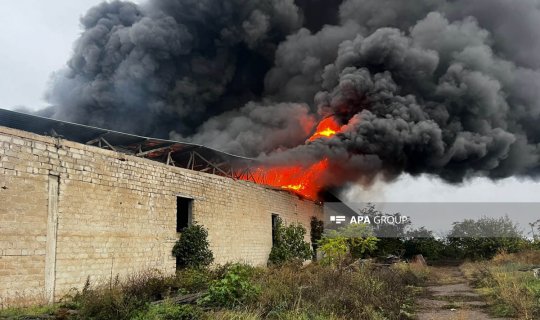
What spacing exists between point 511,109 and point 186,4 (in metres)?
17.7

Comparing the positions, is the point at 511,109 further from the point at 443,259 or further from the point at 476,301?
the point at 476,301

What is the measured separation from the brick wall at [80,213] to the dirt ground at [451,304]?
6756 mm

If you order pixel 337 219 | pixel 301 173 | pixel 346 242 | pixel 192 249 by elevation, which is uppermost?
A: pixel 301 173

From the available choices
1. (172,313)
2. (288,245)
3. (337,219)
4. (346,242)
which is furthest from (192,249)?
(337,219)

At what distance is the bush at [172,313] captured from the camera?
633 centimetres

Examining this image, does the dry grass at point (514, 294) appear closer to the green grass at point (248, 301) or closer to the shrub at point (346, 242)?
the green grass at point (248, 301)

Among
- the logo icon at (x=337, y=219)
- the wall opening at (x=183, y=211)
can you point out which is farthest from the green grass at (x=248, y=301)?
the logo icon at (x=337, y=219)

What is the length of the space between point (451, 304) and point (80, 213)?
8626 mm

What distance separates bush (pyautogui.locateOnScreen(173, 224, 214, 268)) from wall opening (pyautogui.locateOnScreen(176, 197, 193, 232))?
0.66 m

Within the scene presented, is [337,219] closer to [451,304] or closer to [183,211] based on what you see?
[183,211]

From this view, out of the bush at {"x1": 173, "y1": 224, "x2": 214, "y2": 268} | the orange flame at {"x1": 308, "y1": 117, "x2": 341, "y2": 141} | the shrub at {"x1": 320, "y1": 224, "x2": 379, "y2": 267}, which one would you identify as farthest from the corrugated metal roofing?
the shrub at {"x1": 320, "y1": 224, "x2": 379, "y2": 267}

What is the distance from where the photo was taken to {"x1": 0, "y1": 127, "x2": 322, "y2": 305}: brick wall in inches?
321

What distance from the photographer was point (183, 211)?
14.2m

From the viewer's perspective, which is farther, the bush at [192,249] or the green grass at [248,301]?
the bush at [192,249]
